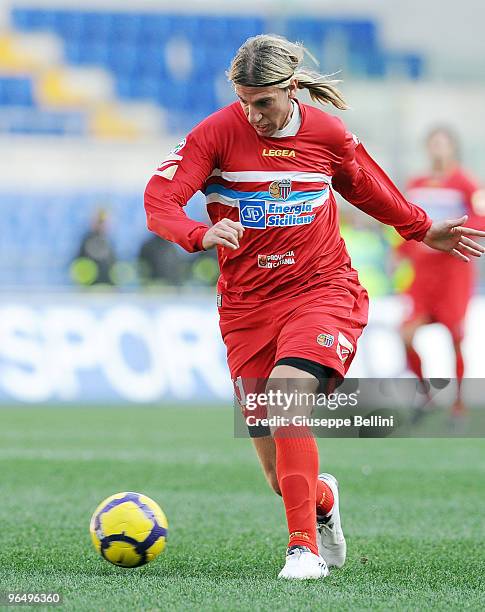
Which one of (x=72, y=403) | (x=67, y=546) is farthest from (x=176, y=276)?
(x=67, y=546)

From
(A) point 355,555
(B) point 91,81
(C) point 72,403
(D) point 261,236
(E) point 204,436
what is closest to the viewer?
(D) point 261,236

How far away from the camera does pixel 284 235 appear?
4.77 metres

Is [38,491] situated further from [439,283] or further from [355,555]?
[439,283]

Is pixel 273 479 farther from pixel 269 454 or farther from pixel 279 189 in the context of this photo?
pixel 279 189

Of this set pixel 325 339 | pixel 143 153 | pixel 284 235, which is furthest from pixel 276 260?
pixel 143 153

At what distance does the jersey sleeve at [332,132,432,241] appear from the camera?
16.3 feet

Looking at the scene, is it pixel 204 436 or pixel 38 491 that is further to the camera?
pixel 204 436

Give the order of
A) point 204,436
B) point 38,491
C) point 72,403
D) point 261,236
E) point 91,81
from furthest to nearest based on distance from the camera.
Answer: point 91,81 < point 72,403 < point 204,436 < point 38,491 < point 261,236

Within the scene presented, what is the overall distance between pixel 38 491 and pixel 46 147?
1441 centimetres

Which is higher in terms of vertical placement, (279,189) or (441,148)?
(279,189)

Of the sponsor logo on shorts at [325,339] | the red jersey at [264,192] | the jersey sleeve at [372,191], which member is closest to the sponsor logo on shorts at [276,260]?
the red jersey at [264,192]

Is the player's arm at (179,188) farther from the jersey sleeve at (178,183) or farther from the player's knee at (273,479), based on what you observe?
the player's knee at (273,479)

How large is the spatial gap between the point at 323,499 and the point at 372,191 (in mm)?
1314

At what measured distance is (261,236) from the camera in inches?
188
